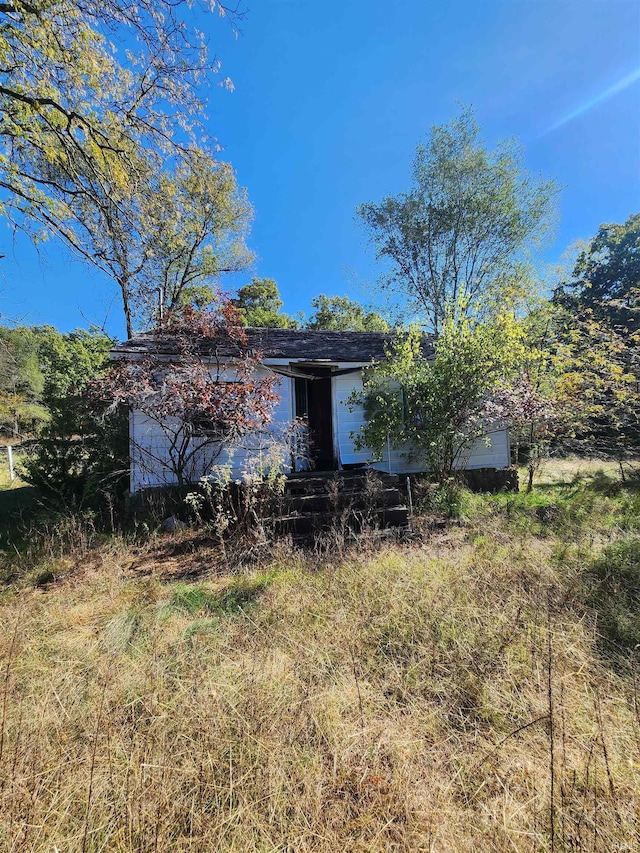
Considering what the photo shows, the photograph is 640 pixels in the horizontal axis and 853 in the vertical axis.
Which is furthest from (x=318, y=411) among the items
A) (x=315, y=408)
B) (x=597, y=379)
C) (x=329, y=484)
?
(x=597, y=379)

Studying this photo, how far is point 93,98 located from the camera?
5664mm

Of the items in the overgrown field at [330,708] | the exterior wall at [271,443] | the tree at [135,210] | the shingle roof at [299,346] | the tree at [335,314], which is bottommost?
the overgrown field at [330,708]

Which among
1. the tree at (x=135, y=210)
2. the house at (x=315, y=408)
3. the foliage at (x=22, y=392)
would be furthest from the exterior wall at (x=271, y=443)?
the foliage at (x=22, y=392)

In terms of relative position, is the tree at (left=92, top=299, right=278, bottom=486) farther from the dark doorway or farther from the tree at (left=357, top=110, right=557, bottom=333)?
the tree at (left=357, top=110, right=557, bottom=333)

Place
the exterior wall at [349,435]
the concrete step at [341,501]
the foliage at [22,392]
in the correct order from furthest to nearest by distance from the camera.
→ the foliage at [22,392] < the exterior wall at [349,435] < the concrete step at [341,501]

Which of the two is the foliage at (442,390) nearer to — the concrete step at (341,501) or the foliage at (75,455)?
the concrete step at (341,501)

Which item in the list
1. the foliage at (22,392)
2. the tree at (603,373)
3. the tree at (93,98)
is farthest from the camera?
the foliage at (22,392)

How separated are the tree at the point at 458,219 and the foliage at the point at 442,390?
968 centimetres

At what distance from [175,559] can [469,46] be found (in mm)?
13412

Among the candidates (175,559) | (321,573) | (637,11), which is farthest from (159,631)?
(637,11)

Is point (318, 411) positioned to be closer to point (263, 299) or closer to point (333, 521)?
point (333, 521)

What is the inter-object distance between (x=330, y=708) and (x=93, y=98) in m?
8.79

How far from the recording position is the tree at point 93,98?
4875 mm

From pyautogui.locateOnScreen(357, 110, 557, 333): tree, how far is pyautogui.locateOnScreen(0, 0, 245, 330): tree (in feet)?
41.8
